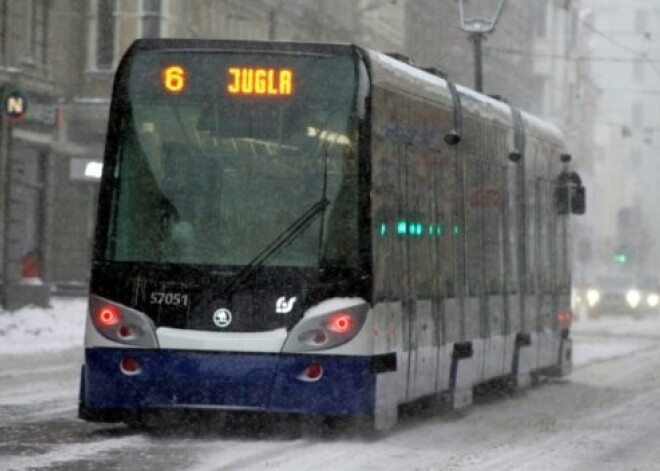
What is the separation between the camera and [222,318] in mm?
15453

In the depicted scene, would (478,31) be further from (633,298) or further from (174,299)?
(633,298)

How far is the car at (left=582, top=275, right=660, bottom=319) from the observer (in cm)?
6475

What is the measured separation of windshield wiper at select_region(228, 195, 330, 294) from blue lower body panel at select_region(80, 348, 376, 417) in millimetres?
578

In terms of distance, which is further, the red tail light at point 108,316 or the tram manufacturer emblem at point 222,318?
the red tail light at point 108,316

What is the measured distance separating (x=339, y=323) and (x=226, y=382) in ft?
2.99

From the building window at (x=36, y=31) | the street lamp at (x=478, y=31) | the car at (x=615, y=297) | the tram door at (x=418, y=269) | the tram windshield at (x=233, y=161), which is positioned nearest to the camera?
the tram windshield at (x=233, y=161)

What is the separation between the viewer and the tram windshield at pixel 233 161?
1572 centimetres

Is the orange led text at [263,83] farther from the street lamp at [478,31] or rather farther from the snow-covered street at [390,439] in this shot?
the street lamp at [478,31]

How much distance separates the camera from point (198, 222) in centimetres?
1574

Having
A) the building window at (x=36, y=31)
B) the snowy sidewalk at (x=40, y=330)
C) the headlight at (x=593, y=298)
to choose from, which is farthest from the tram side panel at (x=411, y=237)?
the headlight at (x=593, y=298)

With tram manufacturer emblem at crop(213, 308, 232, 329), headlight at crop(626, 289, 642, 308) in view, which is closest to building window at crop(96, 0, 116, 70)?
headlight at crop(626, 289, 642, 308)

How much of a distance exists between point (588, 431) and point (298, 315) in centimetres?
309

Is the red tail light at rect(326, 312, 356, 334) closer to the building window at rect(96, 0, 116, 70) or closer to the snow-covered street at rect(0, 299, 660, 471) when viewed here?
the snow-covered street at rect(0, 299, 660, 471)

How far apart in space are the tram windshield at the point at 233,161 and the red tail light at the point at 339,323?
399 millimetres
